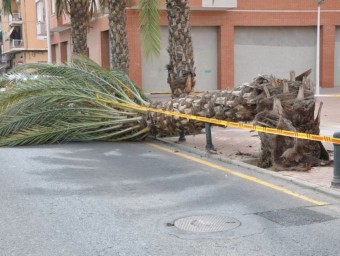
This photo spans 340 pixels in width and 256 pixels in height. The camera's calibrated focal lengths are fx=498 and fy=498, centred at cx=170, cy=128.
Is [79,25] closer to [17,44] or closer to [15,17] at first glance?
[17,44]

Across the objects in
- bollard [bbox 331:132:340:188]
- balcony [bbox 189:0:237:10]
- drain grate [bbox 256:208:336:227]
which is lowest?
drain grate [bbox 256:208:336:227]

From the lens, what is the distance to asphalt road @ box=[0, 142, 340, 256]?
4.98m

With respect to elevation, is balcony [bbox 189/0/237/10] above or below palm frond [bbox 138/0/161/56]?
above

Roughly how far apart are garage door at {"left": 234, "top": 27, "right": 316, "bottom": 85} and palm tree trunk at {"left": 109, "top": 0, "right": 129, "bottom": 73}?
13.9 m

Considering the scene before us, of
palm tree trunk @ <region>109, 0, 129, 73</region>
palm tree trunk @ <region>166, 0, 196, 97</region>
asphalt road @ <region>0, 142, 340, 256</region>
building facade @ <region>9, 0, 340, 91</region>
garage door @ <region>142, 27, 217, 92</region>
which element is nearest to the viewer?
asphalt road @ <region>0, 142, 340, 256</region>

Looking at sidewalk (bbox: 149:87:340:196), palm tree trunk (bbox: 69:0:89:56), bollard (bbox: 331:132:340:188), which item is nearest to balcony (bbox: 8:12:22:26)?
palm tree trunk (bbox: 69:0:89:56)

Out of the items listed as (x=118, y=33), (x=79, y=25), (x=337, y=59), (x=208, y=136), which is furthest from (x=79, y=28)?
(x=337, y=59)

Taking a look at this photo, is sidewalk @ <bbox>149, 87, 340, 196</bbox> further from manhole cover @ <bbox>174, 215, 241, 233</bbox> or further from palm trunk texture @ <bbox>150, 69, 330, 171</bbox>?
manhole cover @ <bbox>174, 215, 241, 233</bbox>

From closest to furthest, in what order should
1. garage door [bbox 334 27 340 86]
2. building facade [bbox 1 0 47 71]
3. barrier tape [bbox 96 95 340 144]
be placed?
1. barrier tape [bbox 96 95 340 144]
2. garage door [bbox 334 27 340 86]
3. building facade [bbox 1 0 47 71]

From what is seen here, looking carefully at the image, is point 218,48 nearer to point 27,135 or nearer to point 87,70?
point 87,70

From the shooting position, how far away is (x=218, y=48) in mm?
29438

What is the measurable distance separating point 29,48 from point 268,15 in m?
38.2

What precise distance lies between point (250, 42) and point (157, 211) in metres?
25.0

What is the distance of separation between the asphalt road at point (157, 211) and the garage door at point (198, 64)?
1894cm
